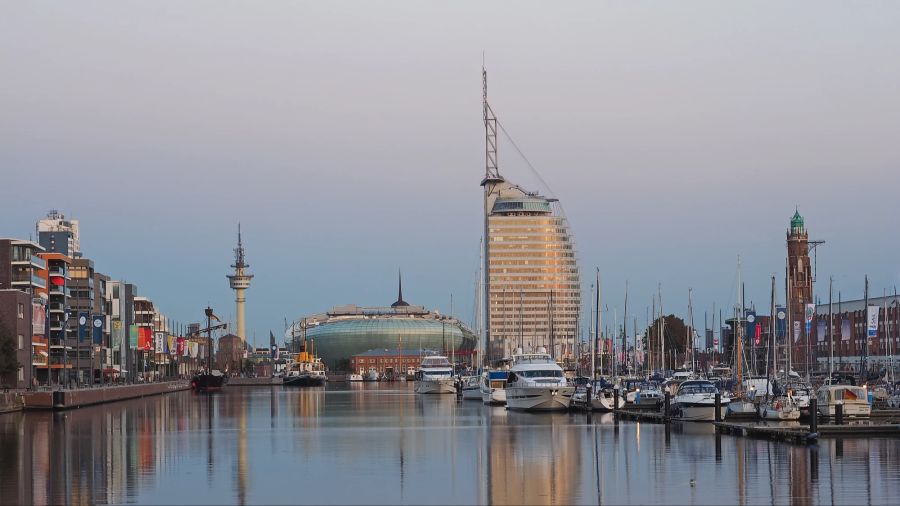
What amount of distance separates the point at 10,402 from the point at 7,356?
2361 centimetres

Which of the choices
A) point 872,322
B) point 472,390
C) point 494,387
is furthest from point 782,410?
point 472,390

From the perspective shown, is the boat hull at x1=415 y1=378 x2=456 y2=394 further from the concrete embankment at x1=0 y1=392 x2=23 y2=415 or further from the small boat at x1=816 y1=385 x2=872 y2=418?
the small boat at x1=816 y1=385 x2=872 y2=418

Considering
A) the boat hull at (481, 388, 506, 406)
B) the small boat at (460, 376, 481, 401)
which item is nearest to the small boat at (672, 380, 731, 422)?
the boat hull at (481, 388, 506, 406)

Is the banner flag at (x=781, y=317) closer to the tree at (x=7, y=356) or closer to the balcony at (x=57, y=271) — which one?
the tree at (x=7, y=356)

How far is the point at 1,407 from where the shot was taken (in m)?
106

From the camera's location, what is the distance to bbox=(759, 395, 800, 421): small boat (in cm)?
7969

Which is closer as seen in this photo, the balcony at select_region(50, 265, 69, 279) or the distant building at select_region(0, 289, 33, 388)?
the distant building at select_region(0, 289, 33, 388)

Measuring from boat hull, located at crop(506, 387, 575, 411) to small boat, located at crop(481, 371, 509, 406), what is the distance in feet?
55.9

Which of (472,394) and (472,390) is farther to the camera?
(472,390)

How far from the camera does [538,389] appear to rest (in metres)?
103

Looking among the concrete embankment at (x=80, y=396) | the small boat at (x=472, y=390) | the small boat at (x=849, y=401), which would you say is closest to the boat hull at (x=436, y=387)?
the small boat at (x=472, y=390)

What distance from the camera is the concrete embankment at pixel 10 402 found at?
106750 millimetres

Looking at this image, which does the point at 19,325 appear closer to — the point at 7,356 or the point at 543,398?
the point at 7,356

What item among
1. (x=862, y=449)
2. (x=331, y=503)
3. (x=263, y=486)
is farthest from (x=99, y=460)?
(x=862, y=449)
